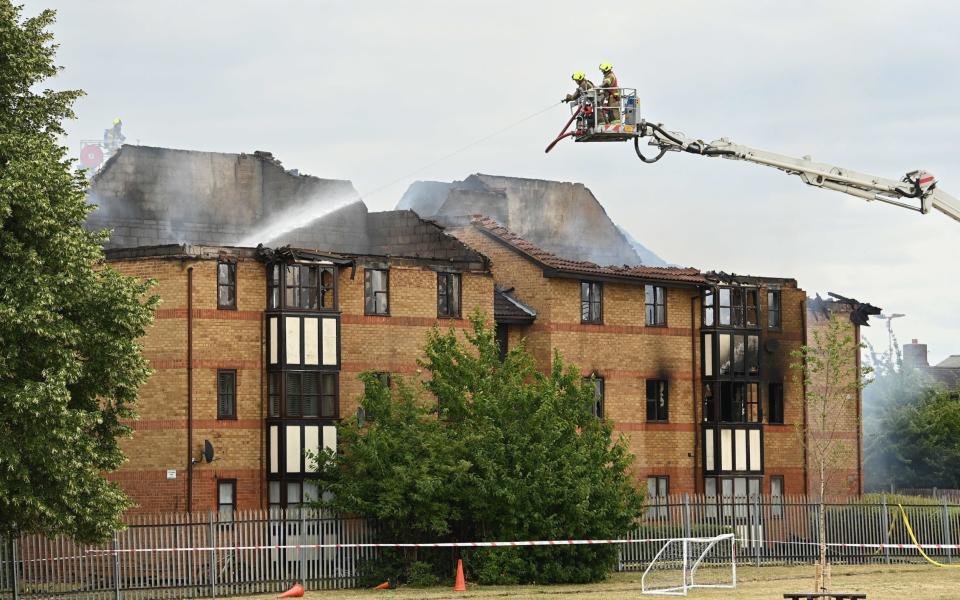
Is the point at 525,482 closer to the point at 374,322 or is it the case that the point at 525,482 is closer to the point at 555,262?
the point at 374,322

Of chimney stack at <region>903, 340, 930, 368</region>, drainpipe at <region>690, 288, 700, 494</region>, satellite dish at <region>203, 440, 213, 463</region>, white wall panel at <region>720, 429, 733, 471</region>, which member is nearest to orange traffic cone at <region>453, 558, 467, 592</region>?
satellite dish at <region>203, 440, 213, 463</region>

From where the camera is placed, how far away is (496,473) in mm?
43562

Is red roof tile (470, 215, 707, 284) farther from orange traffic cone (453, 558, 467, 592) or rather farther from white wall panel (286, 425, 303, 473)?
orange traffic cone (453, 558, 467, 592)

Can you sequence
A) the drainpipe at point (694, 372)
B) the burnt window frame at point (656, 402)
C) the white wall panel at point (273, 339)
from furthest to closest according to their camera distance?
Answer: the drainpipe at point (694, 372)
the burnt window frame at point (656, 402)
the white wall panel at point (273, 339)

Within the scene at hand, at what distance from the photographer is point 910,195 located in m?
44.4

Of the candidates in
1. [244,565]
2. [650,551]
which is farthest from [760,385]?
[244,565]

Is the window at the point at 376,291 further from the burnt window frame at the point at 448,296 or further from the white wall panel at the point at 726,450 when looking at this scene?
the white wall panel at the point at 726,450

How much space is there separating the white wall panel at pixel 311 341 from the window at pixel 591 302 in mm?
11259

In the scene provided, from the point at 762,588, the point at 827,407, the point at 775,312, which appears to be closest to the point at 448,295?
the point at 775,312

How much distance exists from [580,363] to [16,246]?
2733cm

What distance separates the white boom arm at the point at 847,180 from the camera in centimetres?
4416

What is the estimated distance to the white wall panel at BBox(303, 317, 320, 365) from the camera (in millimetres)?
50000

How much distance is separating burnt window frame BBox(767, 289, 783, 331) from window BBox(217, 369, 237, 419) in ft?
73.5

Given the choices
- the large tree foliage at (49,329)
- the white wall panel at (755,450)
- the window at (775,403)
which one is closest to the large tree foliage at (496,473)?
the large tree foliage at (49,329)
